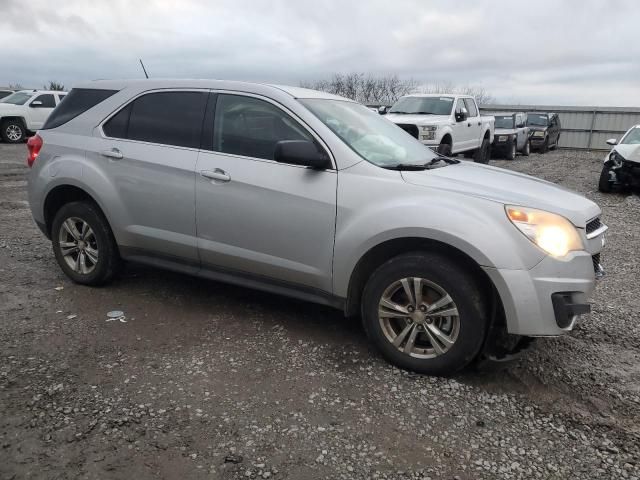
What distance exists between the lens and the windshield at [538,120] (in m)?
23.4

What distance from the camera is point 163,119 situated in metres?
4.18

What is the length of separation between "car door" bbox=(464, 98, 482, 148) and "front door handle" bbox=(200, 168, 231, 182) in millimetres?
10879

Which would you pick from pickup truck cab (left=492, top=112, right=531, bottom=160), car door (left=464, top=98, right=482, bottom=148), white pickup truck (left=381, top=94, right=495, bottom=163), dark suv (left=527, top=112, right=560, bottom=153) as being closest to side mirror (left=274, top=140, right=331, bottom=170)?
white pickup truck (left=381, top=94, right=495, bottom=163)

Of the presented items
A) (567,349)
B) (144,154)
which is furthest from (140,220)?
(567,349)

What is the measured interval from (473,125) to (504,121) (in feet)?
24.2

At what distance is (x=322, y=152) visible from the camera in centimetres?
352

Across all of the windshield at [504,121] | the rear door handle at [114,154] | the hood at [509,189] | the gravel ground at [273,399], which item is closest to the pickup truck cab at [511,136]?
the windshield at [504,121]

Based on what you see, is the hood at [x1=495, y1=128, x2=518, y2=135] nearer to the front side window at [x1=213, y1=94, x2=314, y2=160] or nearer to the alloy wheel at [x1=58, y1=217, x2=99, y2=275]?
the front side window at [x1=213, y1=94, x2=314, y2=160]

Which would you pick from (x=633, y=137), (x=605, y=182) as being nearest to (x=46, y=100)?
(x=605, y=182)

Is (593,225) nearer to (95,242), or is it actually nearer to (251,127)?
(251,127)

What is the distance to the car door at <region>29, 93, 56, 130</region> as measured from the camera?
734 inches

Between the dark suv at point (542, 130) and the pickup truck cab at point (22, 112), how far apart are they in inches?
752

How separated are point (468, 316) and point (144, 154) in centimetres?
271

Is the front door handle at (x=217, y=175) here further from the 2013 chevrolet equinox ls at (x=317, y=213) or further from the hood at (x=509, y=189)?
the hood at (x=509, y=189)
